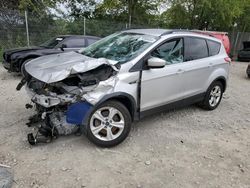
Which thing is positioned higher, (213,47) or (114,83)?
(213,47)

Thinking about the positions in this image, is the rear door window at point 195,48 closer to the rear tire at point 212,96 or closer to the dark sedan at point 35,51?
the rear tire at point 212,96

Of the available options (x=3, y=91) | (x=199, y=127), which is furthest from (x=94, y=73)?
(x=3, y=91)

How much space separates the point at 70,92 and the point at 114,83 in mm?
635

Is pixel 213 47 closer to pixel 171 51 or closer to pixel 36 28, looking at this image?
pixel 171 51

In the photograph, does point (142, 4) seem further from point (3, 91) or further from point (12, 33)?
point (3, 91)

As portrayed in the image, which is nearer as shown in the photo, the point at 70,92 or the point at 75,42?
the point at 70,92

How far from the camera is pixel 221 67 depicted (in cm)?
555

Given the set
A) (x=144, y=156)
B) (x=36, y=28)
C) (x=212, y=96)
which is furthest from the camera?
(x=36, y=28)

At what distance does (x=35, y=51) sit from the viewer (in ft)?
25.8

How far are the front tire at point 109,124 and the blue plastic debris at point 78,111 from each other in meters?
0.13

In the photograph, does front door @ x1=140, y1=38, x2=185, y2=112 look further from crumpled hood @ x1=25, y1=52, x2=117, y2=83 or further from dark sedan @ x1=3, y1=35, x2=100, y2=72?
dark sedan @ x1=3, y1=35, x2=100, y2=72

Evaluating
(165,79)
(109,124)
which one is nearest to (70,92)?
(109,124)

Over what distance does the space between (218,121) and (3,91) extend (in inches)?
204

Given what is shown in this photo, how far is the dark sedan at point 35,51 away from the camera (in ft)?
24.7
